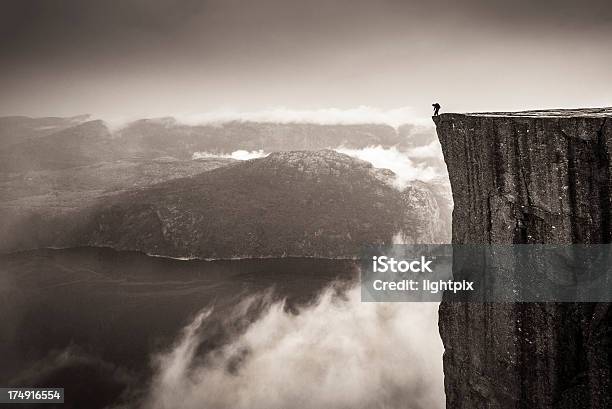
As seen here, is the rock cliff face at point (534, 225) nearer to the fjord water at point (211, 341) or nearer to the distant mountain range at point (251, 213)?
the fjord water at point (211, 341)

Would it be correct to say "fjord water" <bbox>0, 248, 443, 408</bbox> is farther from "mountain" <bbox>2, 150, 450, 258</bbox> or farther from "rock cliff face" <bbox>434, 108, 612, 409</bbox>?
"rock cliff face" <bbox>434, 108, 612, 409</bbox>

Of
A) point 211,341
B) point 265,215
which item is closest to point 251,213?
point 265,215

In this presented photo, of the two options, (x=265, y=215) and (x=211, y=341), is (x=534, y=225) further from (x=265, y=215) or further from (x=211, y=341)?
(x=265, y=215)

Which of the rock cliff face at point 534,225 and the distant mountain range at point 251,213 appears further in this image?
the distant mountain range at point 251,213

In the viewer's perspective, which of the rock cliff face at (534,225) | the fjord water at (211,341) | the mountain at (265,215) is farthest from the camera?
the mountain at (265,215)

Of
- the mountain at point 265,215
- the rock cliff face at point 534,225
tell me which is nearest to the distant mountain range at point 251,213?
the mountain at point 265,215

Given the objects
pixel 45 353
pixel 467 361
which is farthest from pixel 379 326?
pixel 467 361

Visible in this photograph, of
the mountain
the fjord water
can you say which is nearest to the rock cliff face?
the fjord water
